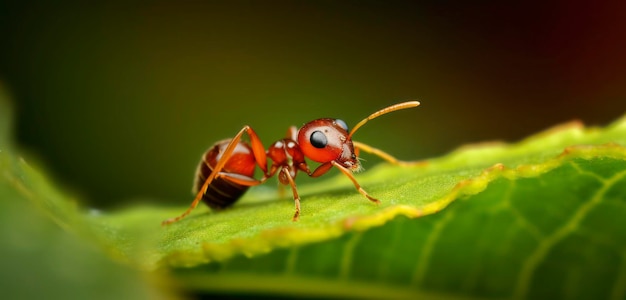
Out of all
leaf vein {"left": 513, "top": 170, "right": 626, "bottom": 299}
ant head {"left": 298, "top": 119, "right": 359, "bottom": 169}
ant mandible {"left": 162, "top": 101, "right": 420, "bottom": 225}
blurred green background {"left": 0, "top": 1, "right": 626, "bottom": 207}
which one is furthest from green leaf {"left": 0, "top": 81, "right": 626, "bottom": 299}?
blurred green background {"left": 0, "top": 1, "right": 626, "bottom": 207}

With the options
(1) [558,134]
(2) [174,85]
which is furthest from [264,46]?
(1) [558,134]

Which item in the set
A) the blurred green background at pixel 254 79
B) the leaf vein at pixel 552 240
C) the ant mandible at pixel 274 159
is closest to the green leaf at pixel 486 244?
the leaf vein at pixel 552 240

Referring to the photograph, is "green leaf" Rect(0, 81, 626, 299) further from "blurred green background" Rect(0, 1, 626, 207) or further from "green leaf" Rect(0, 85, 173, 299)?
"blurred green background" Rect(0, 1, 626, 207)

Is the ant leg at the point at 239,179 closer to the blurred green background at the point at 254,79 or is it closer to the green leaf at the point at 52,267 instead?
the blurred green background at the point at 254,79

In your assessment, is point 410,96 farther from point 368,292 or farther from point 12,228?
point 12,228

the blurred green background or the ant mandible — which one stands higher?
the blurred green background

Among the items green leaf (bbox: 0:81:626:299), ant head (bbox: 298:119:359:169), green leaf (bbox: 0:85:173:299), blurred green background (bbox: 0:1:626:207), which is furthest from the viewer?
blurred green background (bbox: 0:1:626:207)

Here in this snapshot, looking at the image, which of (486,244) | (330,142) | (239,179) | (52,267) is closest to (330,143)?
(330,142)

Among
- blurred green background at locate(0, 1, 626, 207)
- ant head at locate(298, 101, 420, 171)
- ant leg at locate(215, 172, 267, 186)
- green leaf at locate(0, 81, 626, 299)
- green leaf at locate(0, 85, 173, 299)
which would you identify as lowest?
green leaf at locate(0, 85, 173, 299)
